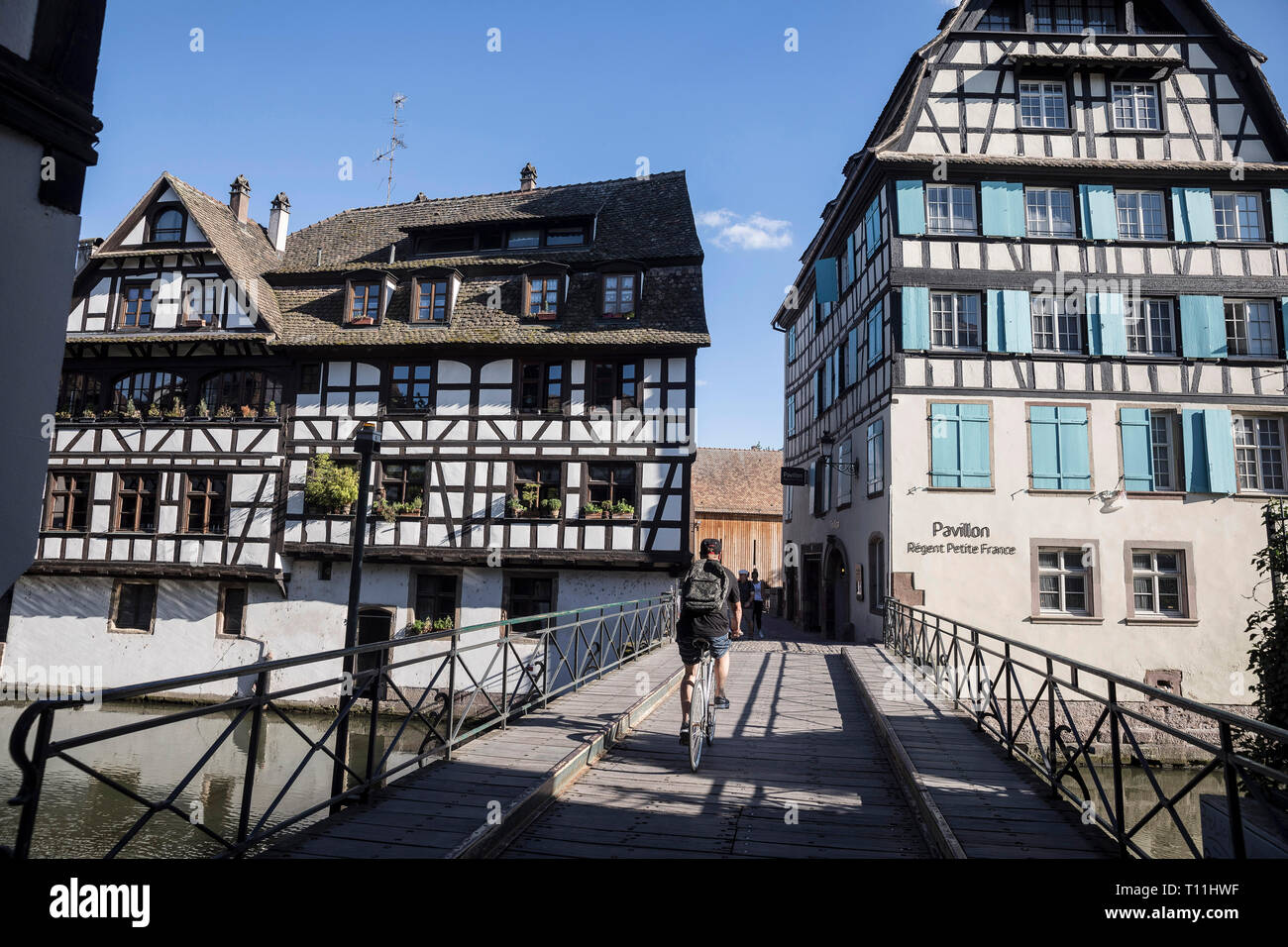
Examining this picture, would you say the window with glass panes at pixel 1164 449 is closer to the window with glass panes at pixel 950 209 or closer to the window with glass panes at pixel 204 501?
the window with glass panes at pixel 950 209

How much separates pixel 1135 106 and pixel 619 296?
13.4m

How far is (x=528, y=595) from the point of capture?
20.8m

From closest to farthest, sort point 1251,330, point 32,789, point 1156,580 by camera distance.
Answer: point 32,789
point 1156,580
point 1251,330

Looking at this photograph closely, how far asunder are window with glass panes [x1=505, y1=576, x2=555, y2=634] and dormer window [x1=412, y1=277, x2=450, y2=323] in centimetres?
749

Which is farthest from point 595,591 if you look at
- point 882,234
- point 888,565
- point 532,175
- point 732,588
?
point 532,175

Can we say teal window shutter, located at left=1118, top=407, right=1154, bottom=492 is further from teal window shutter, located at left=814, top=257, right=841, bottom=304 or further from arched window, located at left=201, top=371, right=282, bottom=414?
arched window, located at left=201, top=371, right=282, bottom=414

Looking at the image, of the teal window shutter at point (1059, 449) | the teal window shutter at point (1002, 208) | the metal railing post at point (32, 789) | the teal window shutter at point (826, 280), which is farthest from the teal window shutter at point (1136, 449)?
the metal railing post at point (32, 789)

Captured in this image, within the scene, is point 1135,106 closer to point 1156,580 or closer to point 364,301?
point 1156,580

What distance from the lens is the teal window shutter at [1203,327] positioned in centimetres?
1809

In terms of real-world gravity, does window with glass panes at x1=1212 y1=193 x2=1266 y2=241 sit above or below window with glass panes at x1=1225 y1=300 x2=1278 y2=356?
above

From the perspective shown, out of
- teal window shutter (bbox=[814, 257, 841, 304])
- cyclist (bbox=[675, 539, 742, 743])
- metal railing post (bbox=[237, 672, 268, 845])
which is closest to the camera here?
metal railing post (bbox=[237, 672, 268, 845])

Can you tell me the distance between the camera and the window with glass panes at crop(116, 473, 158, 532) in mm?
22000

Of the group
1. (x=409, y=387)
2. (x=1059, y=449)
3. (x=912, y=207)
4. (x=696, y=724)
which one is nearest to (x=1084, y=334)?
(x=1059, y=449)

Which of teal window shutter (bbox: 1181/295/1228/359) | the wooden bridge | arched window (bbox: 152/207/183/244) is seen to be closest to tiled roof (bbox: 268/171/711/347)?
arched window (bbox: 152/207/183/244)
